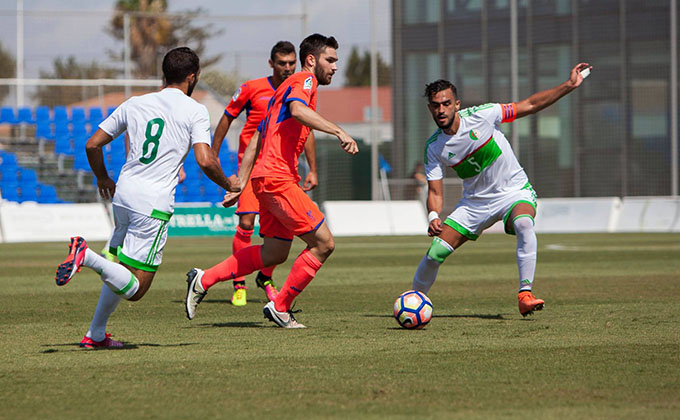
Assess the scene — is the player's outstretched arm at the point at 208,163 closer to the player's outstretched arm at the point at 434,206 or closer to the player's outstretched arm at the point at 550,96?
the player's outstretched arm at the point at 434,206

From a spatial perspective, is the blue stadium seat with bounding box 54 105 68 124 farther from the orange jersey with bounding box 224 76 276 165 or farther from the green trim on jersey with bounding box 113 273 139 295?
the green trim on jersey with bounding box 113 273 139 295

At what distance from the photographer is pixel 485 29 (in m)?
29.6

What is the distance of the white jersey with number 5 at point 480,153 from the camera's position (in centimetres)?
812

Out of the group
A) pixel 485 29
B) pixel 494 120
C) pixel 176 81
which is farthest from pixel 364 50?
pixel 176 81

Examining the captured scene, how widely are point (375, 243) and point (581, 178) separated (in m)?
9.70

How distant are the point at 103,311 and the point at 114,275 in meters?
0.34

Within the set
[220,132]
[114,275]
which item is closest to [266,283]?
[220,132]

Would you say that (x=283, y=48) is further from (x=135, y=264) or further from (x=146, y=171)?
(x=135, y=264)

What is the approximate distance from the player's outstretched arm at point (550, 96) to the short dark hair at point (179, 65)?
293 cm

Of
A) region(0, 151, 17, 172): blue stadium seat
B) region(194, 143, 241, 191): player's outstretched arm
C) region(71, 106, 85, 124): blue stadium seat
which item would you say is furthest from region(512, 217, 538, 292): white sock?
region(71, 106, 85, 124): blue stadium seat

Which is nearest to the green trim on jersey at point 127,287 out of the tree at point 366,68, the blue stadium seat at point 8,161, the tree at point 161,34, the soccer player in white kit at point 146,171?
the soccer player in white kit at point 146,171

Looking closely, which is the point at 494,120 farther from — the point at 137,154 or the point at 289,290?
the point at 137,154

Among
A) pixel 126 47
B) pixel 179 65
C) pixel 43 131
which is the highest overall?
pixel 126 47

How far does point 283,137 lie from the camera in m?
7.12
